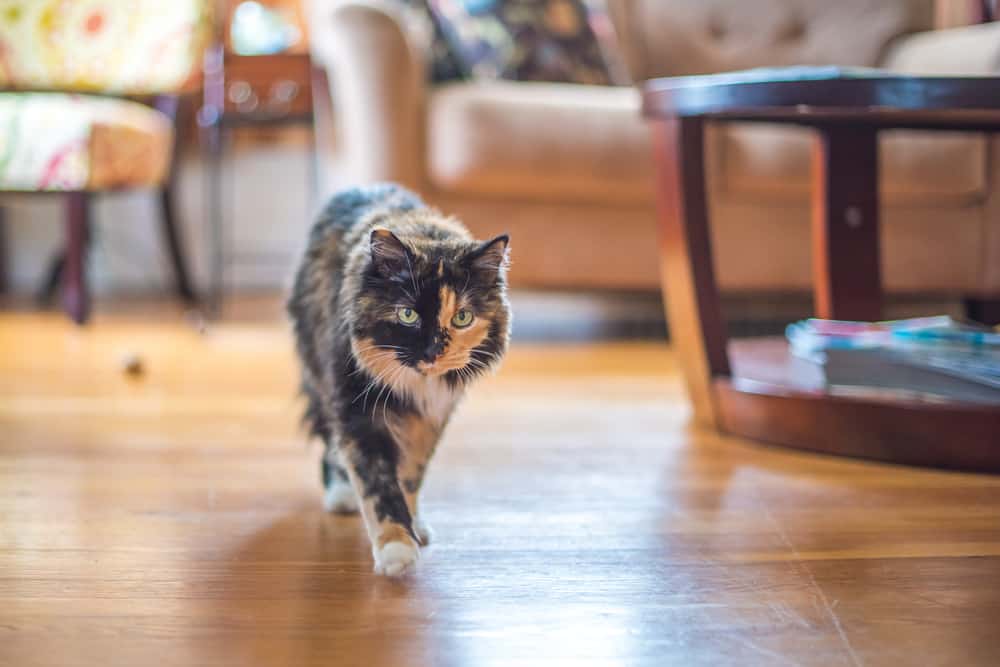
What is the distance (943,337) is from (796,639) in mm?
908

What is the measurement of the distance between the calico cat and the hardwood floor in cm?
7

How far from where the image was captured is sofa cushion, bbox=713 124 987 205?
268 centimetres

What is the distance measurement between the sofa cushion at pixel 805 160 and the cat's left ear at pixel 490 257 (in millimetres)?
1614

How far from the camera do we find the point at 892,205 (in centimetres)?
279

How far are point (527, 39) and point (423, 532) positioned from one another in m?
1.98

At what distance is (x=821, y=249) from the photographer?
6.63ft

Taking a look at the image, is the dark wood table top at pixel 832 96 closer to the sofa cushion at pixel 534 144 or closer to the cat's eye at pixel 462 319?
the cat's eye at pixel 462 319

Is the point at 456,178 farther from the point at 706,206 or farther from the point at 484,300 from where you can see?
the point at 484,300

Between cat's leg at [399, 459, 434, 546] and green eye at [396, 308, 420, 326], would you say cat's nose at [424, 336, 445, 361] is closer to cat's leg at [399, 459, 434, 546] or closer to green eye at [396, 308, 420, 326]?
green eye at [396, 308, 420, 326]

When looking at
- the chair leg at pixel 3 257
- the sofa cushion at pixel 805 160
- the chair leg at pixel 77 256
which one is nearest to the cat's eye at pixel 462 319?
the sofa cushion at pixel 805 160

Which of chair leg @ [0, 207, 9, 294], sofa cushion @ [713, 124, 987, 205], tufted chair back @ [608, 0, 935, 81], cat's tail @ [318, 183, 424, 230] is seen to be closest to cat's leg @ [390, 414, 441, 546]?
cat's tail @ [318, 183, 424, 230]

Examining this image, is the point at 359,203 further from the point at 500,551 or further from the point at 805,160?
the point at 805,160

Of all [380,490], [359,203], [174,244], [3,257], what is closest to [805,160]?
[359,203]

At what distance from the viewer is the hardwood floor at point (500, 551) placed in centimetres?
95
